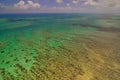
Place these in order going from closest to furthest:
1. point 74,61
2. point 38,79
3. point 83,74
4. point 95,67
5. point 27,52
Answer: point 38,79 < point 83,74 < point 95,67 < point 74,61 < point 27,52

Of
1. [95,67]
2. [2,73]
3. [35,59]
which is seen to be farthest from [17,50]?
[95,67]

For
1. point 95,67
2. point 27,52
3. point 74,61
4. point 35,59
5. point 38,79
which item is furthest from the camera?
point 27,52

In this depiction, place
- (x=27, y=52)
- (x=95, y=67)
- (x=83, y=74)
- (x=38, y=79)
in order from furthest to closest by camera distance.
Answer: (x=27, y=52) → (x=95, y=67) → (x=83, y=74) → (x=38, y=79)

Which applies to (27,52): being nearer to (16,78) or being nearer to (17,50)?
(17,50)

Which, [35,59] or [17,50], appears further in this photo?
[17,50]

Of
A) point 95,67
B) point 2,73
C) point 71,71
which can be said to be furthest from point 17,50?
point 95,67

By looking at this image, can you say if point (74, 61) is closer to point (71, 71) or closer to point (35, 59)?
point (71, 71)

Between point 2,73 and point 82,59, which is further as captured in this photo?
point 82,59

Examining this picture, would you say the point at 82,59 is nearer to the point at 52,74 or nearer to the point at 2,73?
the point at 52,74

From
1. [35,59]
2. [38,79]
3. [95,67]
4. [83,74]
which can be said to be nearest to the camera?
[38,79]
